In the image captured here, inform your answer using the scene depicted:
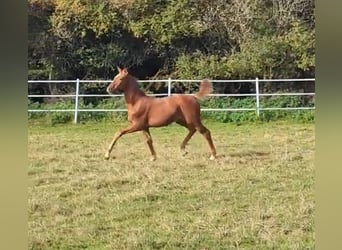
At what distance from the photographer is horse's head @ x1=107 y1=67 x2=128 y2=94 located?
12.9 feet

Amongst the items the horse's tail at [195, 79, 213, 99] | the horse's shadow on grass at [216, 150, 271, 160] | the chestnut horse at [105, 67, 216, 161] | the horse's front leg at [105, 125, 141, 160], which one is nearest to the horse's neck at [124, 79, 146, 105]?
the chestnut horse at [105, 67, 216, 161]

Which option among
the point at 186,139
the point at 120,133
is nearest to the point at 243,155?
the point at 186,139

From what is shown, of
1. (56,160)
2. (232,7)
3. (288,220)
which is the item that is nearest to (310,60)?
(232,7)

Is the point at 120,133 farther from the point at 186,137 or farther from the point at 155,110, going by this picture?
the point at 186,137

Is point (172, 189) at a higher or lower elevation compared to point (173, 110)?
lower

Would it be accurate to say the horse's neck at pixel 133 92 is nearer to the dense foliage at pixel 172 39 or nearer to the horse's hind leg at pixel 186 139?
the dense foliage at pixel 172 39

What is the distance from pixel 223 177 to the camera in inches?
154

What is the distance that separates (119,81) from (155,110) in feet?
0.65

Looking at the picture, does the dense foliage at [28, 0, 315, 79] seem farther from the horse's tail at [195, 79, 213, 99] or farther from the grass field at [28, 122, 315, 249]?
the grass field at [28, 122, 315, 249]

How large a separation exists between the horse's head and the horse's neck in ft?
0.09

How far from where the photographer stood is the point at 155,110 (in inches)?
155

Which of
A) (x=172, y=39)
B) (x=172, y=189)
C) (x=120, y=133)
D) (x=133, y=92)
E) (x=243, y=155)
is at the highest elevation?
(x=172, y=39)

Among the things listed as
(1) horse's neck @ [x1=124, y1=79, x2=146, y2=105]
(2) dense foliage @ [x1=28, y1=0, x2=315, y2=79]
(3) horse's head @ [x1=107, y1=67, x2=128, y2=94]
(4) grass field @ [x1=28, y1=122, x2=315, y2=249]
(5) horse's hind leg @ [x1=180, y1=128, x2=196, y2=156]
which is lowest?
(4) grass field @ [x1=28, y1=122, x2=315, y2=249]
